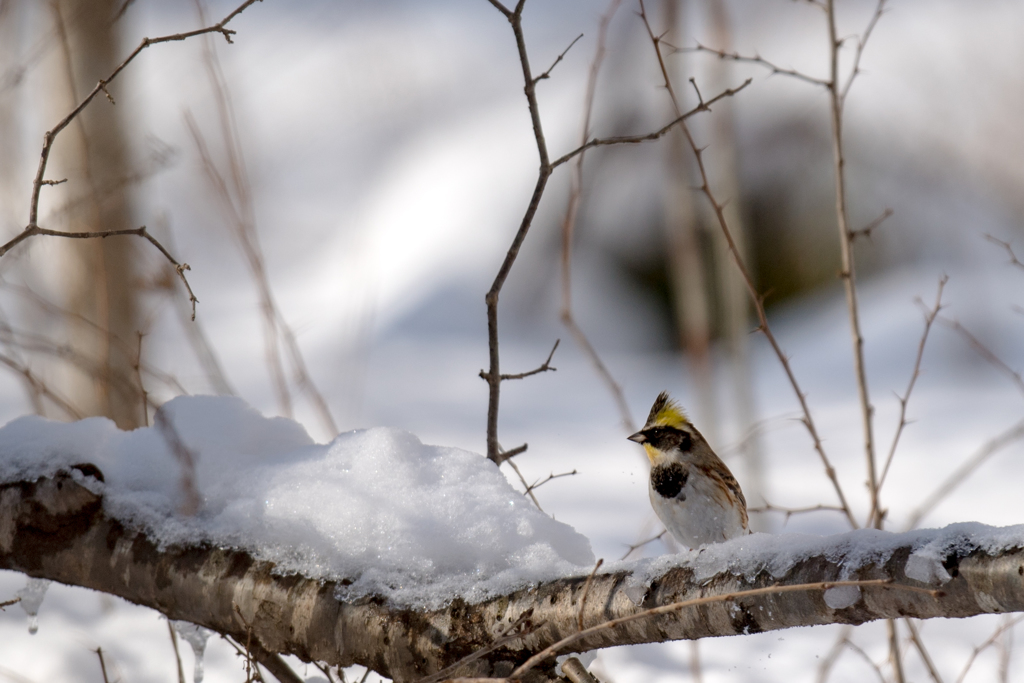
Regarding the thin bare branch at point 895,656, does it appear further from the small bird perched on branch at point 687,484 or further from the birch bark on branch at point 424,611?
the birch bark on branch at point 424,611

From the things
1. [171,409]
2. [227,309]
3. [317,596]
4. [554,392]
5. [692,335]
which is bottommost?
[317,596]

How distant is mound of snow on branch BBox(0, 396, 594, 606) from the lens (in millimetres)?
1470

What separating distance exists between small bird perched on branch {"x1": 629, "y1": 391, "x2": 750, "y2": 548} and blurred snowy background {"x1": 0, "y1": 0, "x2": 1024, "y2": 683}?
682 millimetres

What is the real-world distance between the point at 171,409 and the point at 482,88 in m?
11.2

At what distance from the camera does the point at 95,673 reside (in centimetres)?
314

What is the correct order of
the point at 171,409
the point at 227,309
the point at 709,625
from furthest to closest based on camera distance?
1. the point at 227,309
2. the point at 171,409
3. the point at 709,625

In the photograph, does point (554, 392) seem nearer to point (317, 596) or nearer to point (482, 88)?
point (482, 88)

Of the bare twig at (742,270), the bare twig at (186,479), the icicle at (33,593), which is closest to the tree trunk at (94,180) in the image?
the icicle at (33,593)

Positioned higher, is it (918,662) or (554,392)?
(554,392)

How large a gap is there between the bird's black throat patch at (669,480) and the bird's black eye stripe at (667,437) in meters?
0.08

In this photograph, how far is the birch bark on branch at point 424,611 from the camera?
1074mm

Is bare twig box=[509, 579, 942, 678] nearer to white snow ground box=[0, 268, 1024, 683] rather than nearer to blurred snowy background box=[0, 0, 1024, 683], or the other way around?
white snow ground box=[0, 268, 1024, 683]

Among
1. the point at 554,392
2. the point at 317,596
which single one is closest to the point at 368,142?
the point at 554,392

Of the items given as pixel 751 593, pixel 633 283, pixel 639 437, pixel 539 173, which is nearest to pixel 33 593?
pixel 539 173
